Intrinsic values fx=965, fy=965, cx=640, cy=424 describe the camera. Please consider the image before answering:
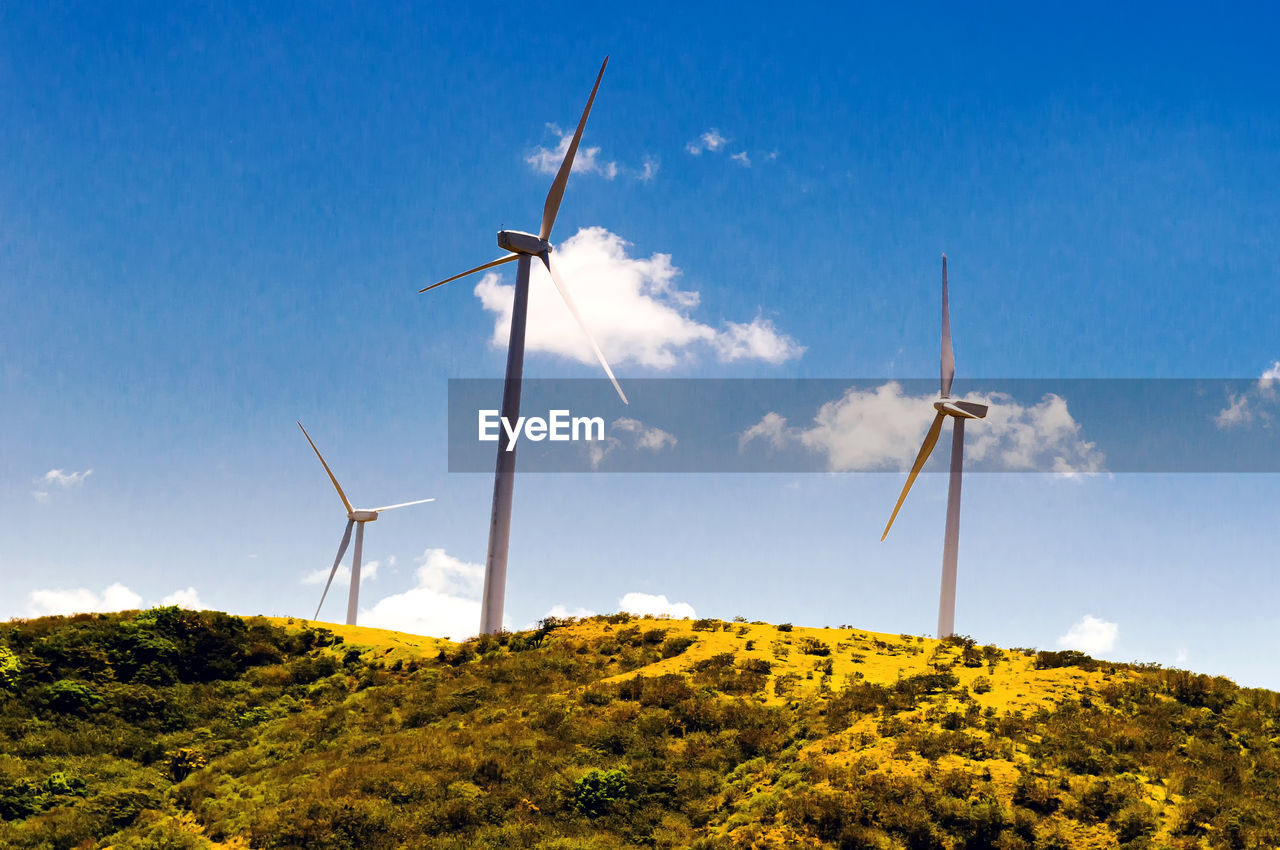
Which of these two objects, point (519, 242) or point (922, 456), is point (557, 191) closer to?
point (519, 242)

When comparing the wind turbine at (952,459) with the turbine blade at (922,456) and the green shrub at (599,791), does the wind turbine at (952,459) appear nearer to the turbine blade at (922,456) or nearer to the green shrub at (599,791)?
the turbine blade at (922,456)

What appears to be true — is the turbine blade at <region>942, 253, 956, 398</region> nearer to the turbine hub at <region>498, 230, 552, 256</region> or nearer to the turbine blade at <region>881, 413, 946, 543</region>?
the turbine blade at <region>881, 413, 946, 543</region>

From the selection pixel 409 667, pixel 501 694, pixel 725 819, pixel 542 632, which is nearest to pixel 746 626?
pixel 542 632

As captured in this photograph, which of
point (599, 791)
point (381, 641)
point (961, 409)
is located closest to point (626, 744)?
point (599, 791)

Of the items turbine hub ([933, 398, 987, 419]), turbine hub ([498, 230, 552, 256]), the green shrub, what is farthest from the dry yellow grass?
turbine hub ([933, 398, 987, 419])

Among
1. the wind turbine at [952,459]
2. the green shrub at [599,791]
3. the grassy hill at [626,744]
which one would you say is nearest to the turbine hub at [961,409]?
the wind turbine at [952,459]
